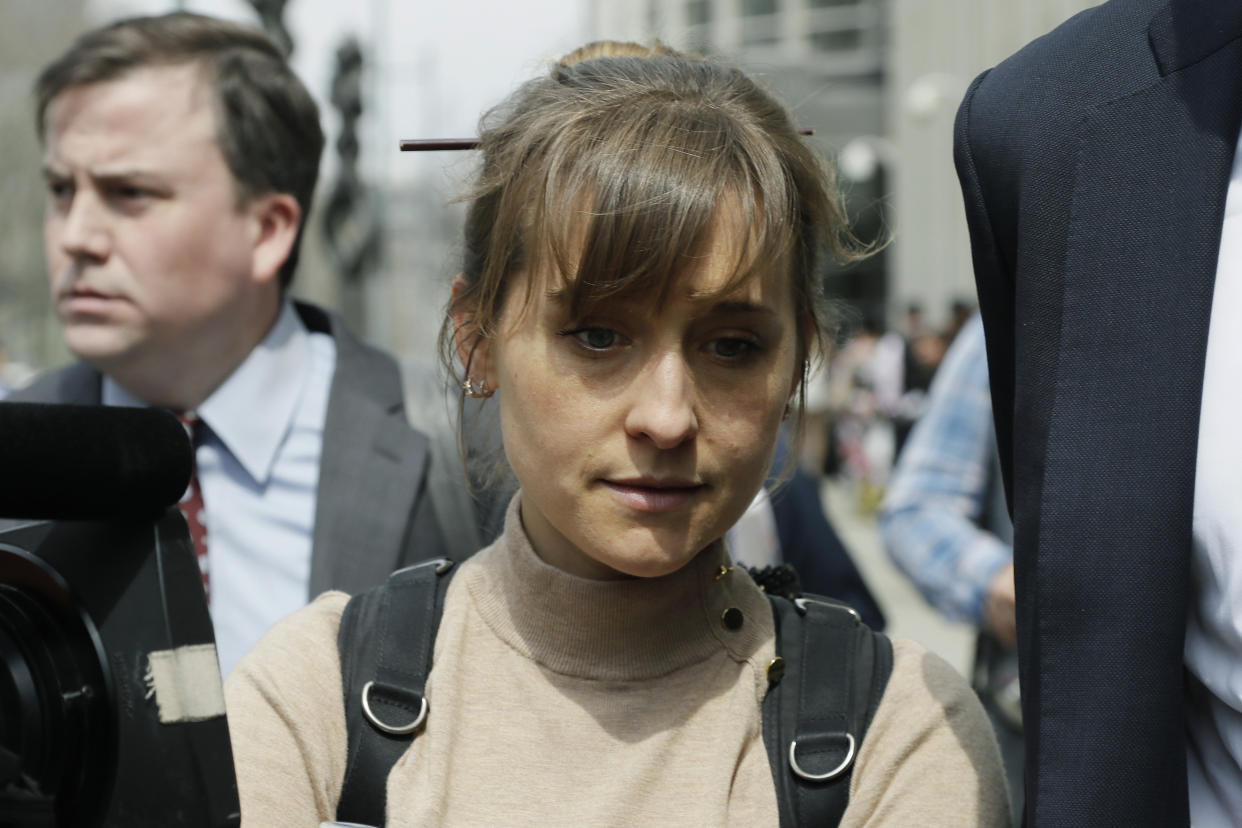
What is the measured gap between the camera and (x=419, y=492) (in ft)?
9.84

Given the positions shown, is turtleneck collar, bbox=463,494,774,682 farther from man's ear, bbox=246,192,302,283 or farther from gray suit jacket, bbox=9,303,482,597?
man's ear, bbox=246,192,302,283

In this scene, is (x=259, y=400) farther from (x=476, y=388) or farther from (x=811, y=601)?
(x=811, y=601)

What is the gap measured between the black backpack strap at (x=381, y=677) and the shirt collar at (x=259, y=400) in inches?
47.6

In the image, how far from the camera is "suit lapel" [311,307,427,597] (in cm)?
279

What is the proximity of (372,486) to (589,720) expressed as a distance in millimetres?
1276

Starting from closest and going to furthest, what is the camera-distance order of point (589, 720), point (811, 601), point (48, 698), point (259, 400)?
point (48, 698) < point (589, 720) < point (811, 601) < point (259, 400)

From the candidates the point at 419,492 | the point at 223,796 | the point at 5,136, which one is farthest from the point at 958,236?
the point at 223,796

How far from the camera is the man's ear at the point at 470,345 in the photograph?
75.6 inches

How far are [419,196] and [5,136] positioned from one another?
592cm

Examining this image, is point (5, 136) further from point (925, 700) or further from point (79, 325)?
point (925, 700)

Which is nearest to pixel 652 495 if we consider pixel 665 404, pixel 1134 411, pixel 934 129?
pixel 665 404

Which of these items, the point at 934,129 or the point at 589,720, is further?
the point at 934,129

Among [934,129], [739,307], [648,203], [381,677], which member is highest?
[934,129]

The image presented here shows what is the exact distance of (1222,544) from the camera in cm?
130
